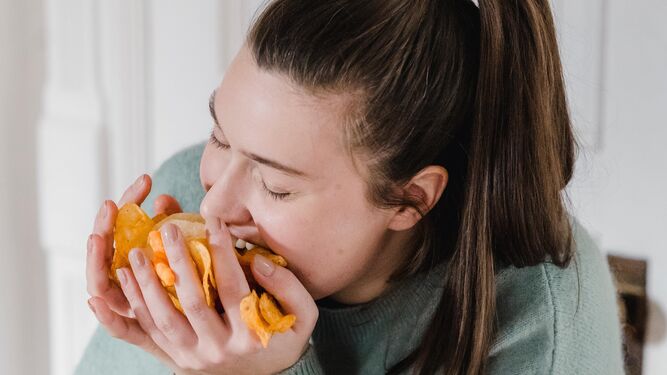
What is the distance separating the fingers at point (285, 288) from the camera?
1.04m

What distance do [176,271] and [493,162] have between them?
0.38 m

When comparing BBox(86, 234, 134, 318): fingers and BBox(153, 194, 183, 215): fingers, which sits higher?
BBox(153, 194, 183, 215): fingers

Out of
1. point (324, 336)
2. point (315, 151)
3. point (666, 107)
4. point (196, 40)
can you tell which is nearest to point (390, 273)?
point (324, 336)

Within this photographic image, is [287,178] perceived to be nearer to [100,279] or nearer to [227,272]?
[227,272]

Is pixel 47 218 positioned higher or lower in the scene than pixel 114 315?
lower

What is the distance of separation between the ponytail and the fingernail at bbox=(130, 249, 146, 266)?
38cm

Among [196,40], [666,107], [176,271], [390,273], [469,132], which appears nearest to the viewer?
[176,271]

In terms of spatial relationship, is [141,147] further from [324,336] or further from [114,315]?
[114,315]

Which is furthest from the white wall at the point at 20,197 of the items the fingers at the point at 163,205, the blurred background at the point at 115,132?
the fingers at the point at 163,205

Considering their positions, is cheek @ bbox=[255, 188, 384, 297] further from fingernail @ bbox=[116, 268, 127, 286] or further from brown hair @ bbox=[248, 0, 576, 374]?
fingernail @ bbox=[116, 268, 127, 286]

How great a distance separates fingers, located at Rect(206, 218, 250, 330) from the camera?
3.31ft

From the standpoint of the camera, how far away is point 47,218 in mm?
1967

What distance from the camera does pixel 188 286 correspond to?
1019mm

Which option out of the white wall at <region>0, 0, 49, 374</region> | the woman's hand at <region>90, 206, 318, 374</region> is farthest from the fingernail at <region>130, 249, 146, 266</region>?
the white wall at <region>0, 0, 49, 374</region>
